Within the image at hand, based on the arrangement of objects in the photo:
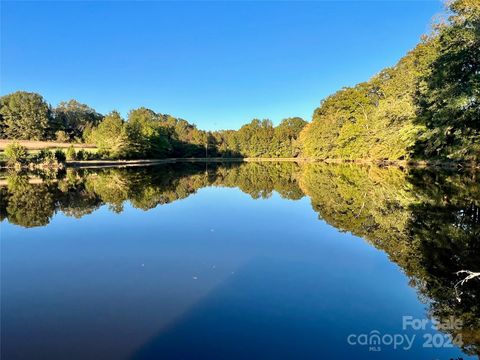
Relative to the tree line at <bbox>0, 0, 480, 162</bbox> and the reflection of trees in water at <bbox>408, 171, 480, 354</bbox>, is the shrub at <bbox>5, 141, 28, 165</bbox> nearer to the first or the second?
the tree line at <bbox>0, 0, 480, 162</bbox>

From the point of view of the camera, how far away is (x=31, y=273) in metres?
7.38

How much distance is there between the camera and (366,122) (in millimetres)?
55219

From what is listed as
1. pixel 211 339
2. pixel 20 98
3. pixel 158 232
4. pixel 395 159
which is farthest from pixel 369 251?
pixel 20 98

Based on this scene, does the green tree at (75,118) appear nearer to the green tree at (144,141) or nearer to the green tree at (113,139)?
the green tree at (144,141)

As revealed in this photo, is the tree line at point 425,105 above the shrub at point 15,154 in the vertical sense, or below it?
above

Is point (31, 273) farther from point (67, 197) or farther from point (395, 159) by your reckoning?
point (395, 159)

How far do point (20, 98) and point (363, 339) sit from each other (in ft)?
353

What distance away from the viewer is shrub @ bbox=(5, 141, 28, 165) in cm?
4238

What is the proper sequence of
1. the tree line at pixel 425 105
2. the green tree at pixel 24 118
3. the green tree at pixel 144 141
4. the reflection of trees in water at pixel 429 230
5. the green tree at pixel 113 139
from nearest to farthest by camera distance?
the reflection of trees in water at pixel 429 230 < the tree line at pixel 425 105 < the green tree at pixel 113 139 < the green tree at pixel 144 141 < the green tree at pixel 24 118

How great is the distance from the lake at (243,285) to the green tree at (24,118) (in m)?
84.3

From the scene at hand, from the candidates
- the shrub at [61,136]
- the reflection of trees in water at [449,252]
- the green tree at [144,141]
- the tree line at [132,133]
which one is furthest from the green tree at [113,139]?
the reflection of trees in water at [449,252]

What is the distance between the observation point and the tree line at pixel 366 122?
930 inches

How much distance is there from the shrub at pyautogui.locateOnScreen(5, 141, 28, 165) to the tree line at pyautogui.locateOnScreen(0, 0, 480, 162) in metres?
13.1

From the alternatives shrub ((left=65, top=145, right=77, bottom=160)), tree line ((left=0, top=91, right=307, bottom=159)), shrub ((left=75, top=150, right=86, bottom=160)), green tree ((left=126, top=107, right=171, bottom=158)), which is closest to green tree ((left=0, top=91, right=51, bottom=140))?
tree line ((left=0, top=91, right=307, bottom=159))
